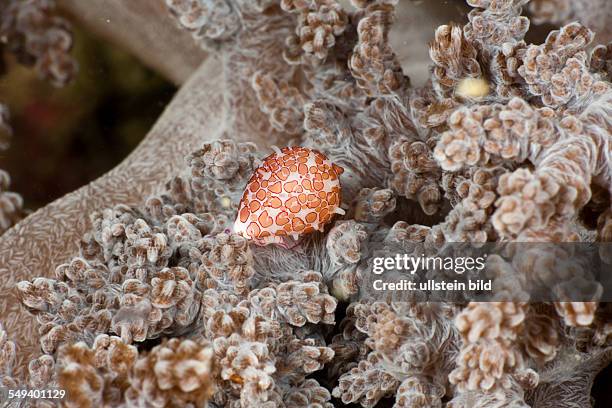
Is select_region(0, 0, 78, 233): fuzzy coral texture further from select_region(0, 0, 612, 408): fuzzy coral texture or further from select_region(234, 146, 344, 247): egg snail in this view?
select_region(234, 146, 344, 247): egg snail

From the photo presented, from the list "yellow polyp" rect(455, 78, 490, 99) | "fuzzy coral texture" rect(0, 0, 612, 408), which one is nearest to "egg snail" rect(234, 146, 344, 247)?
"fuzzy coral texture" rect(0, 0, 612, 408)

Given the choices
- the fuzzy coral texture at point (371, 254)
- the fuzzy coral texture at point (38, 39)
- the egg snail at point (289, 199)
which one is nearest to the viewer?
the fuzzy coral texture at point (371, 254)

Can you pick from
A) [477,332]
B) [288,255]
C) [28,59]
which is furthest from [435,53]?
[28,59]

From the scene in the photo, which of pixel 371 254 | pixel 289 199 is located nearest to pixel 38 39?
pixel 289 199

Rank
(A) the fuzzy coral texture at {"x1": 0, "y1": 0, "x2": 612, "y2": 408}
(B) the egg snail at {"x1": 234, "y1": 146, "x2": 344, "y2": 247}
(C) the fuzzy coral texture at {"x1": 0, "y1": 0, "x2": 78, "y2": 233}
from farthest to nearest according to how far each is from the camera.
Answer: (C) the fuzzy coral texture at {"x1": 0, "y1": 0, "x2": 78, "y2": 233} → (B) the egg snail at {"x1": 234, "y1": 146, "x2": 344, "y2": 247} → (A) the fuzzy coral texture at {"x1": 0, "y1": 0, "x2": 612, "y2": 408}

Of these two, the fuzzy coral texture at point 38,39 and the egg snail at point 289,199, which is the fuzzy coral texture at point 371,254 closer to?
the egg snail at point 289,199

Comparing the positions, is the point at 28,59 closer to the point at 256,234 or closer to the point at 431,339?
the point at 256,234

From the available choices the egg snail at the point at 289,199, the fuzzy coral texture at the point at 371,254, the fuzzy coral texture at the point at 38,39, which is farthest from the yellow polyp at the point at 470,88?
the fuzzy coral texture at the point at 38,39
